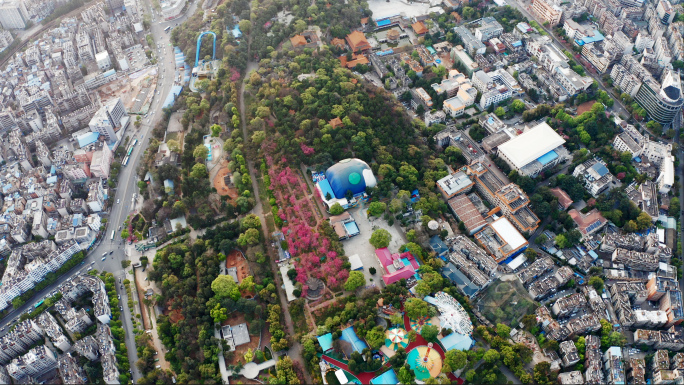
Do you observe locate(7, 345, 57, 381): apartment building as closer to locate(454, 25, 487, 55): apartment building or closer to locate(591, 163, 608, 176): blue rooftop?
locate(591, 163, 608, 176): blue rooftop

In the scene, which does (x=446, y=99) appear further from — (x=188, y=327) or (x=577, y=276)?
(x=188, y=327)

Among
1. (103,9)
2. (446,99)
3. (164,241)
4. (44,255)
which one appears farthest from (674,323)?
(103,9)

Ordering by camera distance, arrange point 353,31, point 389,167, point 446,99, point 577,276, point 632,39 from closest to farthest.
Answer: point 577,276, point 389,167, point 446,99, point 632,39, point 353,31

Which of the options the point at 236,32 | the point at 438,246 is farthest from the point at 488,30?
the point at 438,246

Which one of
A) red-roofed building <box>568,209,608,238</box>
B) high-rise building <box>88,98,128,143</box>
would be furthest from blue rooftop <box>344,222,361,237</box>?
high-rise building <box>88,98,128,143</box>

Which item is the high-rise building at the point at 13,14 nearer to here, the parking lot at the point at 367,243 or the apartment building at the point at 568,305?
the parking lot at the point at 367,243

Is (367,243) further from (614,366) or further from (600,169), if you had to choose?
(600,169)
